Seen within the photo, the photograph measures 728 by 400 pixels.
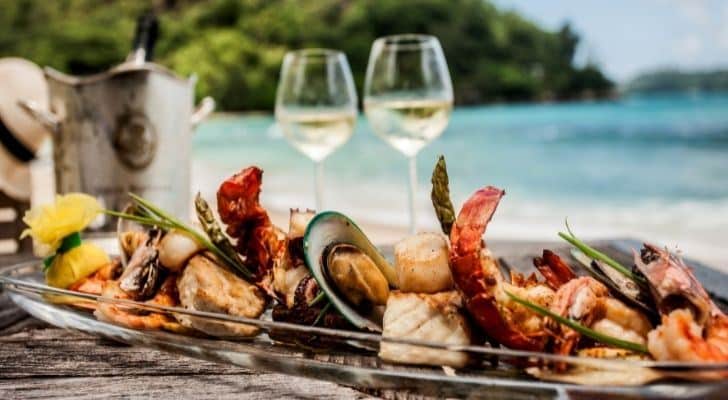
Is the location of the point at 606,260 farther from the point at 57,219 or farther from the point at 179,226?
the point at 57,219

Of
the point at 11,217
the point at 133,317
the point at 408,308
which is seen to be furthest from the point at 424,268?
the point at 11,217

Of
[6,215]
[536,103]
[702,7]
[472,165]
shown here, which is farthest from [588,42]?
[6,215]

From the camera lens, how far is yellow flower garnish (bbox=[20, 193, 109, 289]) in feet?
2.91

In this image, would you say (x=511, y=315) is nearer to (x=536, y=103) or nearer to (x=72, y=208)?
(x=72, y=208)

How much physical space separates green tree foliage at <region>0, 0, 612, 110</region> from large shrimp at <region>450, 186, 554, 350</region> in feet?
58.0

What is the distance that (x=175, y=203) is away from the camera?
141 cm

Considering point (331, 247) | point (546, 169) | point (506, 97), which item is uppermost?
point (506, 97)

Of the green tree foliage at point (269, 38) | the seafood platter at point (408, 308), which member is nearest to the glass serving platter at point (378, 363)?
the seafood platter at point (408, 308)

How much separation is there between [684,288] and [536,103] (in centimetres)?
2497

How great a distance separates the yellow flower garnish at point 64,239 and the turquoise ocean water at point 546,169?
4.92m

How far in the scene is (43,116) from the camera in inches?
54.1

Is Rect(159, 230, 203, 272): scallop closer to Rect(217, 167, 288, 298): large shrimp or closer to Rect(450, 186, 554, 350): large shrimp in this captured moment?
Rect(217, 167, 288, 298): large shrimp

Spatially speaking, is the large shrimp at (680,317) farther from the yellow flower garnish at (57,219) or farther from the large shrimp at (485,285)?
the yellow flower garnish at (57,219)

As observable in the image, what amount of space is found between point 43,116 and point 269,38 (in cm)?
1956
